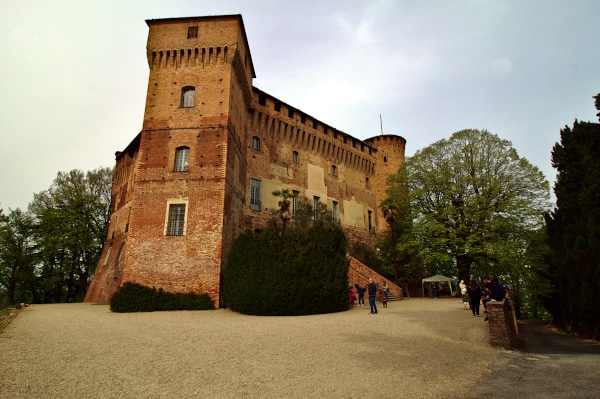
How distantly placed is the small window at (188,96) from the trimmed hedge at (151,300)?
29.7 feet

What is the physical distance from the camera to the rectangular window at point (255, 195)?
22.0 meters

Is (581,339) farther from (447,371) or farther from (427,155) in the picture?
(427,155)

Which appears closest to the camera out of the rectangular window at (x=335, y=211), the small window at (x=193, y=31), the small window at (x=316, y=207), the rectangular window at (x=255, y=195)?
the small window at (x=193, y=31)

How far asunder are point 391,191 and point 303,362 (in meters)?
19.6

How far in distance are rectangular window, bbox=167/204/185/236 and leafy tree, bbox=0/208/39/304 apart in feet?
59.0

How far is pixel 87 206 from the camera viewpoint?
27656mm

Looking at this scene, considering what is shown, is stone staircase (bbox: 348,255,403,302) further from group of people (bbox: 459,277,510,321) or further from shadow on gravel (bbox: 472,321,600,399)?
shadow on gravel (bbox: 472,321,600,399)

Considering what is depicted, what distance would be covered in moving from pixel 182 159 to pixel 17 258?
773 inches

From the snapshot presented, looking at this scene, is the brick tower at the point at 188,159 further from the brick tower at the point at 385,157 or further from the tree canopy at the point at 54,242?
the brick tower at the point at 385,157

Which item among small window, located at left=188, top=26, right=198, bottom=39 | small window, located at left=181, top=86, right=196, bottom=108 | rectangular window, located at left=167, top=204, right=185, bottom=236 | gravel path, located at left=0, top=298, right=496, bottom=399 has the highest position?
small window, located at left=188, top=26, right=198, bottom=39

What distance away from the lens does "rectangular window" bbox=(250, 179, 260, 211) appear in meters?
22.0

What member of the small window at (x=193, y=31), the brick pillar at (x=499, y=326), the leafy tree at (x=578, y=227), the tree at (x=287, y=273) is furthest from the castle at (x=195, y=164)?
the leafy tree at (x=578, y=227)

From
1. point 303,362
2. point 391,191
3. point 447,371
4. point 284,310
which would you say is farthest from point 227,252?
point 391,191

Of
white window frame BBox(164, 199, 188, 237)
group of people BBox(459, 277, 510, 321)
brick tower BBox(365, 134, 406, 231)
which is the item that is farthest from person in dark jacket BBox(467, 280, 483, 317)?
brick tower BBox(365, 134, 406, 231)
